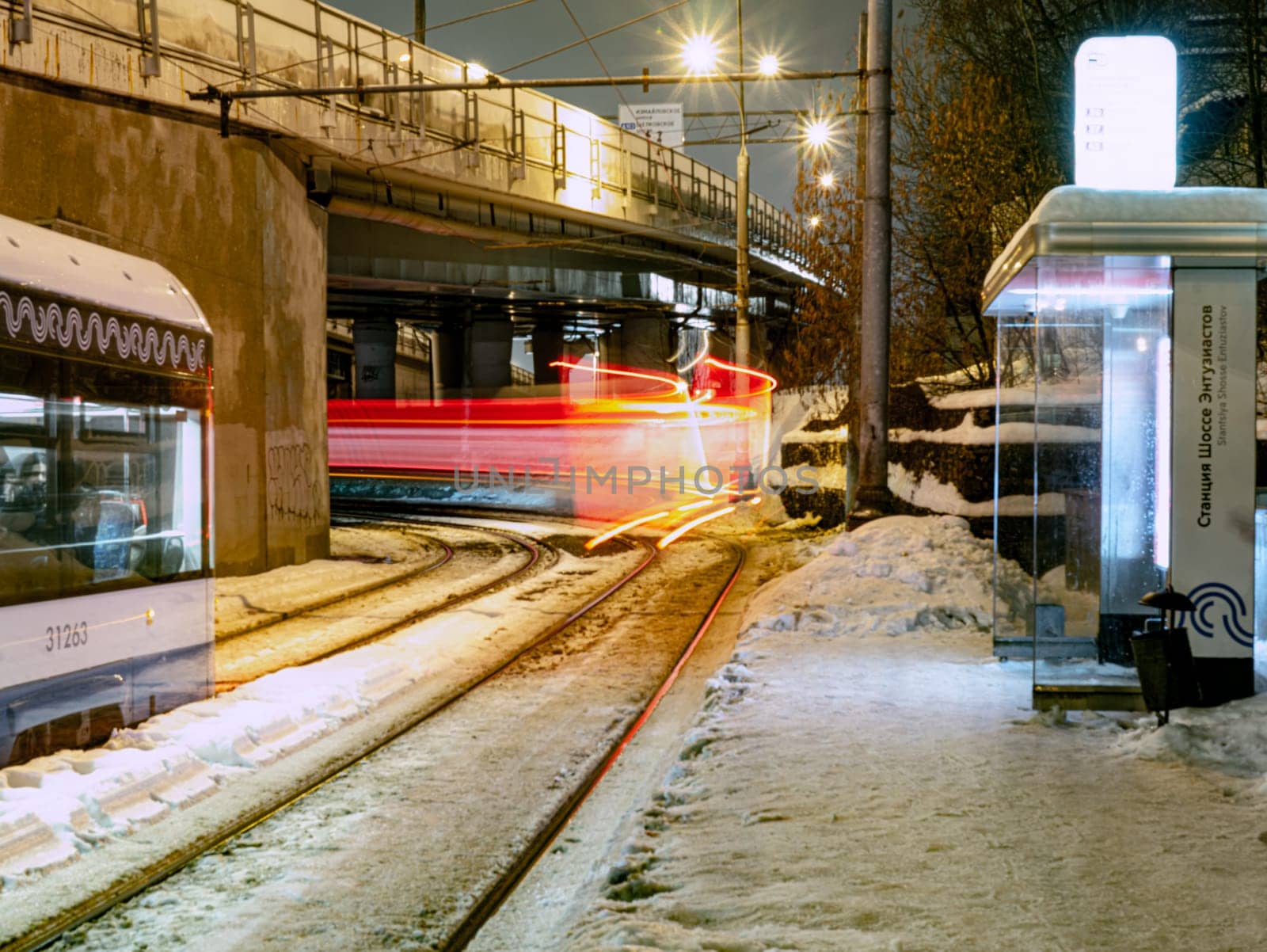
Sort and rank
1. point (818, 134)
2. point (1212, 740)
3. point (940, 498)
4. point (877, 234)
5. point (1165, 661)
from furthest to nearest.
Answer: point (818, 134) → point (940, 498) → point (877, 234) → point (1165, 661) → point (1212, 740)

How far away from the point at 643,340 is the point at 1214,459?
121 ft

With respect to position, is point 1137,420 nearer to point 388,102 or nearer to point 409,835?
point 409,835

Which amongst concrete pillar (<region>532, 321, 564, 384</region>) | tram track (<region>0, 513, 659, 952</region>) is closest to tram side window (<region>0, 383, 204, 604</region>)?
tram track (<region>0, 513, 659, 952</region>)

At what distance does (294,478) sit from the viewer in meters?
18.3

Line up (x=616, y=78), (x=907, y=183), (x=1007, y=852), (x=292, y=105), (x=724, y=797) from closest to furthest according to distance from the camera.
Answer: (x=1007, y=852), (x=724, y=797), (x=616, y=78), (x=292, y=105), (x=907, y=183)

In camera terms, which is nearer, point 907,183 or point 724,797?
point 724,797

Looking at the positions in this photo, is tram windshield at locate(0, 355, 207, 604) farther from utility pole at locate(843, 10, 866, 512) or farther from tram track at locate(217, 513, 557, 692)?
utility pole at locate(843, 10, 866, 512)

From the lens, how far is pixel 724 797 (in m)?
6.22

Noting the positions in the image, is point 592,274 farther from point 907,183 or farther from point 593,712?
point 593,712

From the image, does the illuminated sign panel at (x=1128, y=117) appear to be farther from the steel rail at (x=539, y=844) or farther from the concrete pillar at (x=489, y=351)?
the concrete pillar at (x=489, y=351)

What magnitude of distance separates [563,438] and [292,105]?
705 inches

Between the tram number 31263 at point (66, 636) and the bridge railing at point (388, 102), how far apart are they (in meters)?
8.98

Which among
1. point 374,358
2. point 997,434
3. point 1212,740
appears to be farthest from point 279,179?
point 374,358

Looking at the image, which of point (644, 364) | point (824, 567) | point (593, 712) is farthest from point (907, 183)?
point (644, 364)
